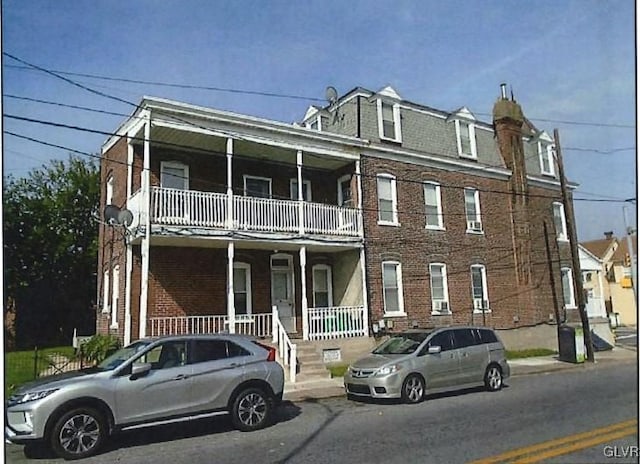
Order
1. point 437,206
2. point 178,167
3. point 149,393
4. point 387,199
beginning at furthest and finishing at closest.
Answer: point 178,167
point 387,199
point 149,393
point 437,206

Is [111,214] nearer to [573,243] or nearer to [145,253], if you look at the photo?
[145,253]

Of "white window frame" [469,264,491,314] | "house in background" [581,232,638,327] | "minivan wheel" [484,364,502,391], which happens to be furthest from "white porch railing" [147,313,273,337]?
"house in background" [581,232,638,327]

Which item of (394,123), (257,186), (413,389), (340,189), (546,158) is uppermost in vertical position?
(257,186)

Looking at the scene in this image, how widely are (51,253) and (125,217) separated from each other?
205 cm

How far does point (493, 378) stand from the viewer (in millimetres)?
4156

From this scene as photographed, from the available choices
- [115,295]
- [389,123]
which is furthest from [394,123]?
[115,295]

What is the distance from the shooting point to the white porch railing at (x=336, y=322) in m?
7.86

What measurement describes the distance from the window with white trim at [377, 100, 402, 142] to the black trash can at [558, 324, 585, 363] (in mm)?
2059

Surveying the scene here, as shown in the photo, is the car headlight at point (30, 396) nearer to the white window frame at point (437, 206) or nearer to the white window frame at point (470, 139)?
the white window frame at point (437, 206)

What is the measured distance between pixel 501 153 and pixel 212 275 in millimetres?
5112

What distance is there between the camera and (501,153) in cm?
370

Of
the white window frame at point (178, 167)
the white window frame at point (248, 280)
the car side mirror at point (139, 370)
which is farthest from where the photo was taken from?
the white window frame at point (248, 280)

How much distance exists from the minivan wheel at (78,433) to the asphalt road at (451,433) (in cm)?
9

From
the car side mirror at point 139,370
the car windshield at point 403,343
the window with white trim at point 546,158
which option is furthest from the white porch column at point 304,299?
the window with white trim at point 546,158
